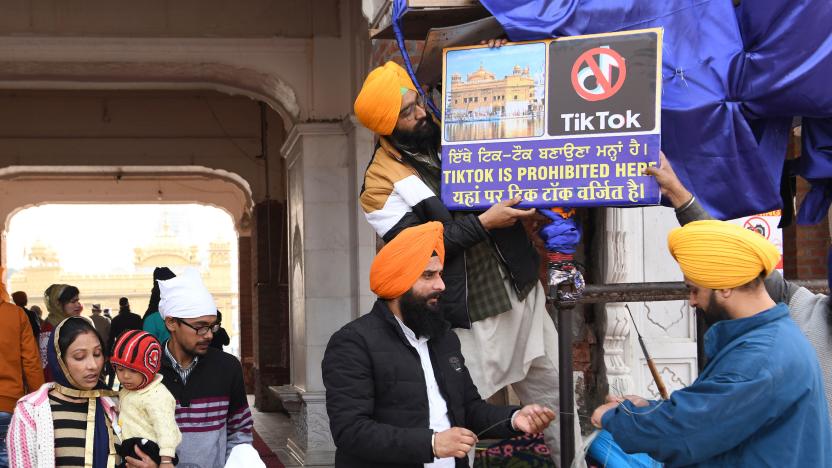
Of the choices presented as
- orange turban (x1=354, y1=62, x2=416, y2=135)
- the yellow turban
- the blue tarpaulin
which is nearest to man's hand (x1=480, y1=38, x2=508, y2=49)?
the blue tarpaulin

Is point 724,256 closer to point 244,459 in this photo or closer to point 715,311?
point 715,311

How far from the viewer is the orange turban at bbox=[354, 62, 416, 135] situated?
4441 millimetres

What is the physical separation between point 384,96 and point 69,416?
5.50 feet

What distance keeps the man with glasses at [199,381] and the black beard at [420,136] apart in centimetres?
100

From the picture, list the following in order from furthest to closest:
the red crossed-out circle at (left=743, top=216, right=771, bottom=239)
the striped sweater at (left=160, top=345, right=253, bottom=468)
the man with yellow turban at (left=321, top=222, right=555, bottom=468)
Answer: the red crossed-out circle at (left=743, top=216, right=771, bottom=239), the striped sweater at (left=160, top=345, right=253, bottom=468), the man with yellow turban at (left=321, top=222, right=555, bottom=468)

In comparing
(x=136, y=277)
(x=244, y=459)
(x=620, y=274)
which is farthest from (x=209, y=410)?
(x=136, y=277)

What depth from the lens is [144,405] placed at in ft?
13.3

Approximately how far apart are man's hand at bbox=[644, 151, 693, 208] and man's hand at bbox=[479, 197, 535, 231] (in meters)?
0.46

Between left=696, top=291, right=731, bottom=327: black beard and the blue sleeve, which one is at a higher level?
left=696, top=291, right=731, bottom=327: black beard

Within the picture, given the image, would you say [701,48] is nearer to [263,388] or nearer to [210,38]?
[210,38]

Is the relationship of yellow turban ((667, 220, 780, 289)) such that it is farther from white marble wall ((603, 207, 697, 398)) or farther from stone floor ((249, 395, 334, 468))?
stone floor ((249, 395, 334, 468))

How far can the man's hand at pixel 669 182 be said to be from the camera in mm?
3994

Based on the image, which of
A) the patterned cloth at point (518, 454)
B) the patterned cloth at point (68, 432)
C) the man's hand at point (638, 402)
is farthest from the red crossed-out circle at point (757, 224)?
the patterned cloth at point (68, 432)

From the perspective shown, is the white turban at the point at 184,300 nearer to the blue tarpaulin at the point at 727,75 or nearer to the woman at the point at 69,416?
the woman at the point at 69,416
